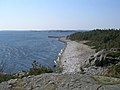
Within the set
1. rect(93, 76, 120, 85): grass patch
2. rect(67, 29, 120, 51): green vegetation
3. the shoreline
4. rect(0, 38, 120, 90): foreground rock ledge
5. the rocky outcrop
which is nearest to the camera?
rect(0, 38, 120, 90): foreground rock ledge

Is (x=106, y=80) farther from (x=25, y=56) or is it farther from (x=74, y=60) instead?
(x=25, y=56)

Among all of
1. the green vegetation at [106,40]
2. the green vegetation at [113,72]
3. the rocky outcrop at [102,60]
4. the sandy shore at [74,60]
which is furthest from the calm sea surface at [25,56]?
the green vegetation at [113,72]

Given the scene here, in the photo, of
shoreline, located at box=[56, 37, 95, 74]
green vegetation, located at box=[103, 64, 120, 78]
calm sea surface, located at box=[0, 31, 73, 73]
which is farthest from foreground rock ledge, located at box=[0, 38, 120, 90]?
shoreline, located at box=[56, 37, 95, 74]

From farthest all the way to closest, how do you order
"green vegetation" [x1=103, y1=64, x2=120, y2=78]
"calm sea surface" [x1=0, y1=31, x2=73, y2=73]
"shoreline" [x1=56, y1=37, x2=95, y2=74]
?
"calm sea surface" [x1=0, y1=31, x2=73, y2=73], "shoreline" [x1=56, y1=37, x2=95, y2=74], "green vegetation" [x1=103, y1=64, x2=120, y2=78]

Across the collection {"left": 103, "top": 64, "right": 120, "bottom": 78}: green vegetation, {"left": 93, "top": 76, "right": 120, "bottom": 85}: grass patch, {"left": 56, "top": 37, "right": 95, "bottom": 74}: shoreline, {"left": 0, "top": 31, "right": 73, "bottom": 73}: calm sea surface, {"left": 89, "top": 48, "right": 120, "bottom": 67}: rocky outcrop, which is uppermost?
{"left": 93, "top": 76, "right": 120, "bottom": 85}: grass patch

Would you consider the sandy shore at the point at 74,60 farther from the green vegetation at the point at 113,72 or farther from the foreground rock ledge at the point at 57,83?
the foreground rock ledge at the point at 57,83

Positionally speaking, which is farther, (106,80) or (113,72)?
(113,72)

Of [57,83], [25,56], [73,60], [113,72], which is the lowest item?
[25,56]

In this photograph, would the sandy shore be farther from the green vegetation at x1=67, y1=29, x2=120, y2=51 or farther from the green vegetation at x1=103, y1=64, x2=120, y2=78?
the green vegetation at x1=103, y1=64, x2=120, y2=78

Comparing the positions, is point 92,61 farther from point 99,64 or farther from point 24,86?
point 24,86

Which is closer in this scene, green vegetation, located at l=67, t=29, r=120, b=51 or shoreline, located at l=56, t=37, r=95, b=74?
shoreline, located at l=56, t=37, r=95, b=74

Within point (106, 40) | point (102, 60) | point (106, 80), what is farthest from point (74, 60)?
point (106, 80)

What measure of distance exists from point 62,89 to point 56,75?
61 cm

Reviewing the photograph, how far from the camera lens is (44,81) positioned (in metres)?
5.98
